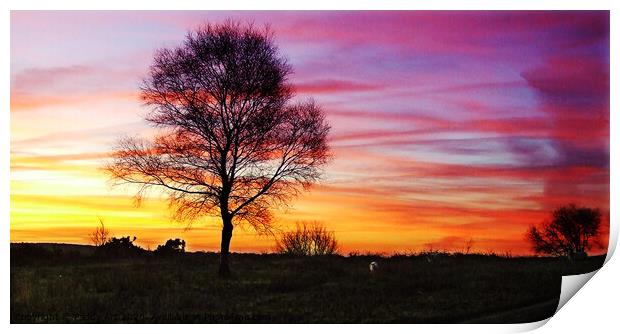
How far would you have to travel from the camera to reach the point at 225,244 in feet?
33.6

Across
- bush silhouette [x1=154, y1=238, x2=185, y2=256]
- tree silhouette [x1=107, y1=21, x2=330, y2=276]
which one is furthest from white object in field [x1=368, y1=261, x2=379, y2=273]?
bush silhouette [x1=154, y1=238, x2=185, y2=256]

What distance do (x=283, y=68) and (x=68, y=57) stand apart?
84.8 inches

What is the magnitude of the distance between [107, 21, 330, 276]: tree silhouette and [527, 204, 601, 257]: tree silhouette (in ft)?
7.92

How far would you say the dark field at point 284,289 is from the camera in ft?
32.6

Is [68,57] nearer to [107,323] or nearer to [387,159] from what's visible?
[107,323]

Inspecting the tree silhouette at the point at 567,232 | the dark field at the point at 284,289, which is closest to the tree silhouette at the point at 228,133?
the dark field at the point at 284,289

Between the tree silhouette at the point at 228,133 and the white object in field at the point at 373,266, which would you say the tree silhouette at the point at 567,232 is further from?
the tree silhouette at the point at 228,133

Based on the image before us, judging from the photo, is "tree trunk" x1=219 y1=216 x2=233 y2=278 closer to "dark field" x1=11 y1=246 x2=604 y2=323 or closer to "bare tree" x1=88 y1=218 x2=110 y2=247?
"dark field" x1=11 y1=246 x2=604 y2=323

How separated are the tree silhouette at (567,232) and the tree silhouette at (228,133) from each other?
7.92ft

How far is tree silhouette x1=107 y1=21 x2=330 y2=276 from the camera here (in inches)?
395

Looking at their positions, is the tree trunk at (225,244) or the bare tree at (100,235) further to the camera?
the tree trunk at (225,244)

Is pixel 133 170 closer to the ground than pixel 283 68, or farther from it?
closer to the ground
